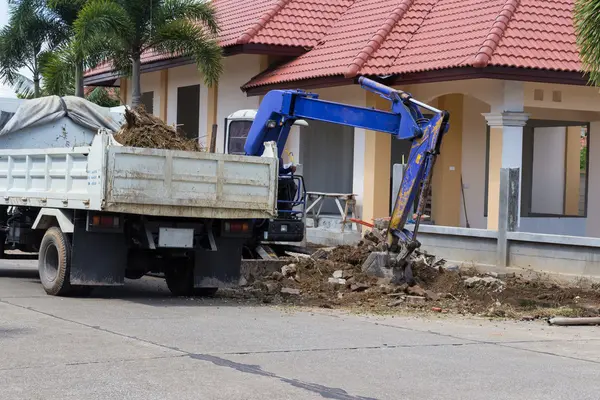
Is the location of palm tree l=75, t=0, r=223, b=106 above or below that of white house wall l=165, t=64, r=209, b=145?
above

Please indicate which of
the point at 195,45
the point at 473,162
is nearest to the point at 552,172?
the point at 473,162

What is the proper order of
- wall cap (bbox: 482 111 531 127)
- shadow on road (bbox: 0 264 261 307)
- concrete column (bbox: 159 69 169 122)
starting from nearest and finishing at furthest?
shadow on road (bbox: 0 264 261 307) → wall cap (bbox: 482 111 531 127) → concrete column (bbox: 159 69 169 122)

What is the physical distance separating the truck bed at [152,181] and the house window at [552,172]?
13.8 meters

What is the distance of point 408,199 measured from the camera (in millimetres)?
15617

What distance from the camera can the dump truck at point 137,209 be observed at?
1313 cm

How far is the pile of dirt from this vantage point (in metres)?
14.2

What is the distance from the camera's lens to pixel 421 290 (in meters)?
15.3

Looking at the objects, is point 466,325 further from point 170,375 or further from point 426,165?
point 170,375

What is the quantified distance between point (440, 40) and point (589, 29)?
7.42 metres

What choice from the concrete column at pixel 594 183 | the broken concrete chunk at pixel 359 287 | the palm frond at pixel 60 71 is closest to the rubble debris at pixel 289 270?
the broken concrete chunk at pixel 359 287

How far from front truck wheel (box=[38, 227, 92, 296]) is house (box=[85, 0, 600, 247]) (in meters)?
9.07

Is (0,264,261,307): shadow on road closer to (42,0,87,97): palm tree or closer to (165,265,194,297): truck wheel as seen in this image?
(165,265,194,297): truck wheel

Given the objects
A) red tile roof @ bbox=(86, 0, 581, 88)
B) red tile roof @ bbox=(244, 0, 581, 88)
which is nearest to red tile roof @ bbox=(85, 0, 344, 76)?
red tile roof @ bbox=(86, 0, 581, 88)

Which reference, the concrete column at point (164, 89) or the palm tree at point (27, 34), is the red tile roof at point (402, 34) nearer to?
the concrete column at point (164, 89)
